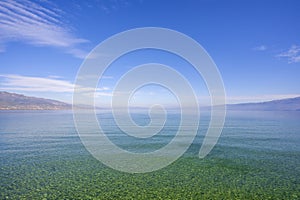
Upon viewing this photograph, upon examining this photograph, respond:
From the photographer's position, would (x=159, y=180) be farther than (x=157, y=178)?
No

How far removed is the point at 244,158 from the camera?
87.0 ft

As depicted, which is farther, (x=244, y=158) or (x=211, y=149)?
(x=211, y=149)

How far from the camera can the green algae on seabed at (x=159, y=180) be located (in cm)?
1602

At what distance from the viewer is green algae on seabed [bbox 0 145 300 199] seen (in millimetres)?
16016

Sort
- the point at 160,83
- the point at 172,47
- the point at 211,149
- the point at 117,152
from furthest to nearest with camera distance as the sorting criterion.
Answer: the point at 160,83 → the point at 172,47 → the point at 211,149 → the point at 117,152

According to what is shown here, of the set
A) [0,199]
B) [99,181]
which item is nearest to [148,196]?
[99,181]

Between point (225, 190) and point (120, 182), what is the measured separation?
811 centimetres

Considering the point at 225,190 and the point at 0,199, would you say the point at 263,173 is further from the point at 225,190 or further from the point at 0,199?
the point at 0,199

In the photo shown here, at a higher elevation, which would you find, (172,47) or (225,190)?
(172,47)

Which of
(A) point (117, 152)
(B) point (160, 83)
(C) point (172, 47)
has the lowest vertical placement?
(A) point (117, 152)

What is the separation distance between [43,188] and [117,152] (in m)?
14.1

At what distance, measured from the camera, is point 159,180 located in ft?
62.7

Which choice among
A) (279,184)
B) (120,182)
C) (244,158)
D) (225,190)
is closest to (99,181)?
(120,182)

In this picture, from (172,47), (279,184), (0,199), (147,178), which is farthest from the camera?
(172,47)
